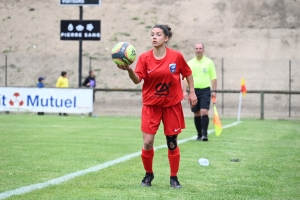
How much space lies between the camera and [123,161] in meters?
10.4

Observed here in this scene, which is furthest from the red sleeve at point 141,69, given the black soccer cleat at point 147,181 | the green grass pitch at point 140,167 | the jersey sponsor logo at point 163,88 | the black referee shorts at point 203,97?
the black referee shorts at point 203,97

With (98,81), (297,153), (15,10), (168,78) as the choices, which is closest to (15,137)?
(297,153)

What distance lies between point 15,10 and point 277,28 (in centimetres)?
2173

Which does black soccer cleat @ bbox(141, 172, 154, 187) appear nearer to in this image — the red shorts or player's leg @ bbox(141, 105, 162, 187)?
player's leg @ bbox(141, 105, 162, 187)

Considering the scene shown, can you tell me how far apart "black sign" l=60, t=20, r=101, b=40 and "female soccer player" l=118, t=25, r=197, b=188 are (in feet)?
67.1

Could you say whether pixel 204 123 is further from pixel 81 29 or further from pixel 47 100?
pixel 81 29

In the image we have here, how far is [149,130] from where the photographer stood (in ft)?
25.8

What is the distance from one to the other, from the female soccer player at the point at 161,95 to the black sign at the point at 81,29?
2046 centimetres

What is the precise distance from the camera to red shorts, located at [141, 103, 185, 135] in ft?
26.0

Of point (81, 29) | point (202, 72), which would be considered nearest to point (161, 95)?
point (202, 72)

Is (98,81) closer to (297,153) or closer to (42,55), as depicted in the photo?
(42,55)

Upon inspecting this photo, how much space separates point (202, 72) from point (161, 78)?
23.7 feet

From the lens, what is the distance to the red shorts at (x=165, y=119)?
7910mm

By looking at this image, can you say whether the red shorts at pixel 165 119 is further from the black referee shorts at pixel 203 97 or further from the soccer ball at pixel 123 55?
the black referee shorts at pixel 203 97
